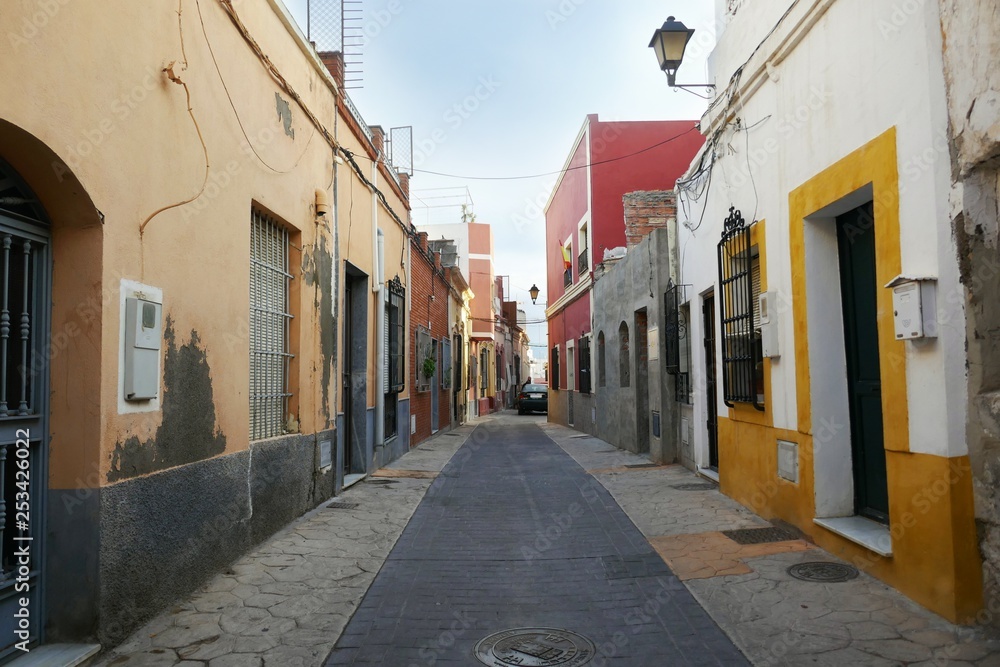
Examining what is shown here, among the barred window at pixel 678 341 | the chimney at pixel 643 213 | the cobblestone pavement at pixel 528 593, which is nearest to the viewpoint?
the cobblestone pavement at pixel 528 593

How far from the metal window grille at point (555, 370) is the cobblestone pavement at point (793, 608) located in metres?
16.0

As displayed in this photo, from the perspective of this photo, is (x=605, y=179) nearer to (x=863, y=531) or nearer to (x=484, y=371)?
(x=863, y=531)

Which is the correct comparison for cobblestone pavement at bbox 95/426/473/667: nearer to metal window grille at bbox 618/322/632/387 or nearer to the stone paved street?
the stone paved street

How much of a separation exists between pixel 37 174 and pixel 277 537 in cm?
350

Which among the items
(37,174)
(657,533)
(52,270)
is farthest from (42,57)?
(657,533)

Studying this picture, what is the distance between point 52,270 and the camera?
3342 mm

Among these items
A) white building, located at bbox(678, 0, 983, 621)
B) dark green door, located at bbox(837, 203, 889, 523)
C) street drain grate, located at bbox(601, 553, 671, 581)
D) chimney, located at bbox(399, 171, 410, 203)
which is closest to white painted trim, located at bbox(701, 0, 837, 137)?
white building, located at bbox(678, 0, 983, 621)

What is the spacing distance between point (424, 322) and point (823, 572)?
1128 centimetres

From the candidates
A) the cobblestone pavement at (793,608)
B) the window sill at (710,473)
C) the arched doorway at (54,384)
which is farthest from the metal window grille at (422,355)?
the arched doorway at (54,384)

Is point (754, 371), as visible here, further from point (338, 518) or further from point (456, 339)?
point (456, 339)

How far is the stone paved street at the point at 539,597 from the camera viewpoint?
338 centimetres

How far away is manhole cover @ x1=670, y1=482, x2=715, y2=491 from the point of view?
782 centimetres
